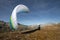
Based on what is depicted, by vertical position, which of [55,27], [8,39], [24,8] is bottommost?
[8,39]

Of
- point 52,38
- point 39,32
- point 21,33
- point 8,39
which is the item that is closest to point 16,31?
point 21,33

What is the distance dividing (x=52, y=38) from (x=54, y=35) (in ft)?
0.91

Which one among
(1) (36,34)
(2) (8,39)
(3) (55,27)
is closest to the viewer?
(2) (8,39)

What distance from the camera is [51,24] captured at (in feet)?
24.7

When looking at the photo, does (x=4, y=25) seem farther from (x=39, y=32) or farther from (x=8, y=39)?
(x=39, y=32)

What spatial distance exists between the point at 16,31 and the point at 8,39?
0.73 meters

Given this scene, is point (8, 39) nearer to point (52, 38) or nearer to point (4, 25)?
point (4, 25)

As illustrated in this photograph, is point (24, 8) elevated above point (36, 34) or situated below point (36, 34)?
above

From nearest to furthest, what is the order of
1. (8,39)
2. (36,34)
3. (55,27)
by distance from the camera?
1. (8,39)
2. (36,34)
3. (55,27)

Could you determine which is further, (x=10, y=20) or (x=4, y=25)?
(x=4, y=25)

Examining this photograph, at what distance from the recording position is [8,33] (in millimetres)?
6789

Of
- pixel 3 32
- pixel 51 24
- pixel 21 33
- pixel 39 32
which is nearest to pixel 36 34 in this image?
pixel 39 32

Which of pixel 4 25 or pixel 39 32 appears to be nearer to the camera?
pixel 39 32

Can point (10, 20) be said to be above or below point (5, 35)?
above
